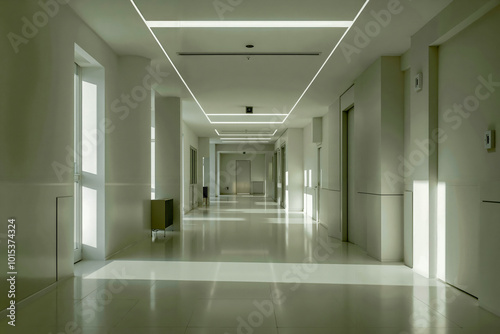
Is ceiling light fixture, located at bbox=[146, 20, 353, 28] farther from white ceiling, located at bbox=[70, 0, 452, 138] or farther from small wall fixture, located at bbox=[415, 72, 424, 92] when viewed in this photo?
small wall fixture, located at bbox=[415, 72, 424, 92]

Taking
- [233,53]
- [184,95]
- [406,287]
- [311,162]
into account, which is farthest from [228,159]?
[406,287]

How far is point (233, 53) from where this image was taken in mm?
7547

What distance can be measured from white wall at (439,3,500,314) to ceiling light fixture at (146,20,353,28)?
164 centimetres

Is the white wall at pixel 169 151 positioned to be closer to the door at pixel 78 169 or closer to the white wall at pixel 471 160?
the door at pixel 78 169

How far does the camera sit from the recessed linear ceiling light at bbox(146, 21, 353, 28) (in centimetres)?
615

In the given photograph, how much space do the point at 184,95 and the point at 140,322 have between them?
8.15 metres

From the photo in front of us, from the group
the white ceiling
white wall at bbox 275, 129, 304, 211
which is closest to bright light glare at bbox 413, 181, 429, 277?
the white ceiling

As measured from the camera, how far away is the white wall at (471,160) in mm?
4523

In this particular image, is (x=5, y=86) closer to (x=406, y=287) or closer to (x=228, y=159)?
(x=406, y=287)

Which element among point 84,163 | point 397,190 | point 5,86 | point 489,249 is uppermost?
point 5,86

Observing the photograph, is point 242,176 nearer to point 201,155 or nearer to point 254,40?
point 201,155

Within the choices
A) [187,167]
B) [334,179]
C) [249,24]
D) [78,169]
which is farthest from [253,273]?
[187,167]

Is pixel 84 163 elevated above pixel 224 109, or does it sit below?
below

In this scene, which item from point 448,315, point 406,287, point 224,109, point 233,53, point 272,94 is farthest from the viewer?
point 224,109
